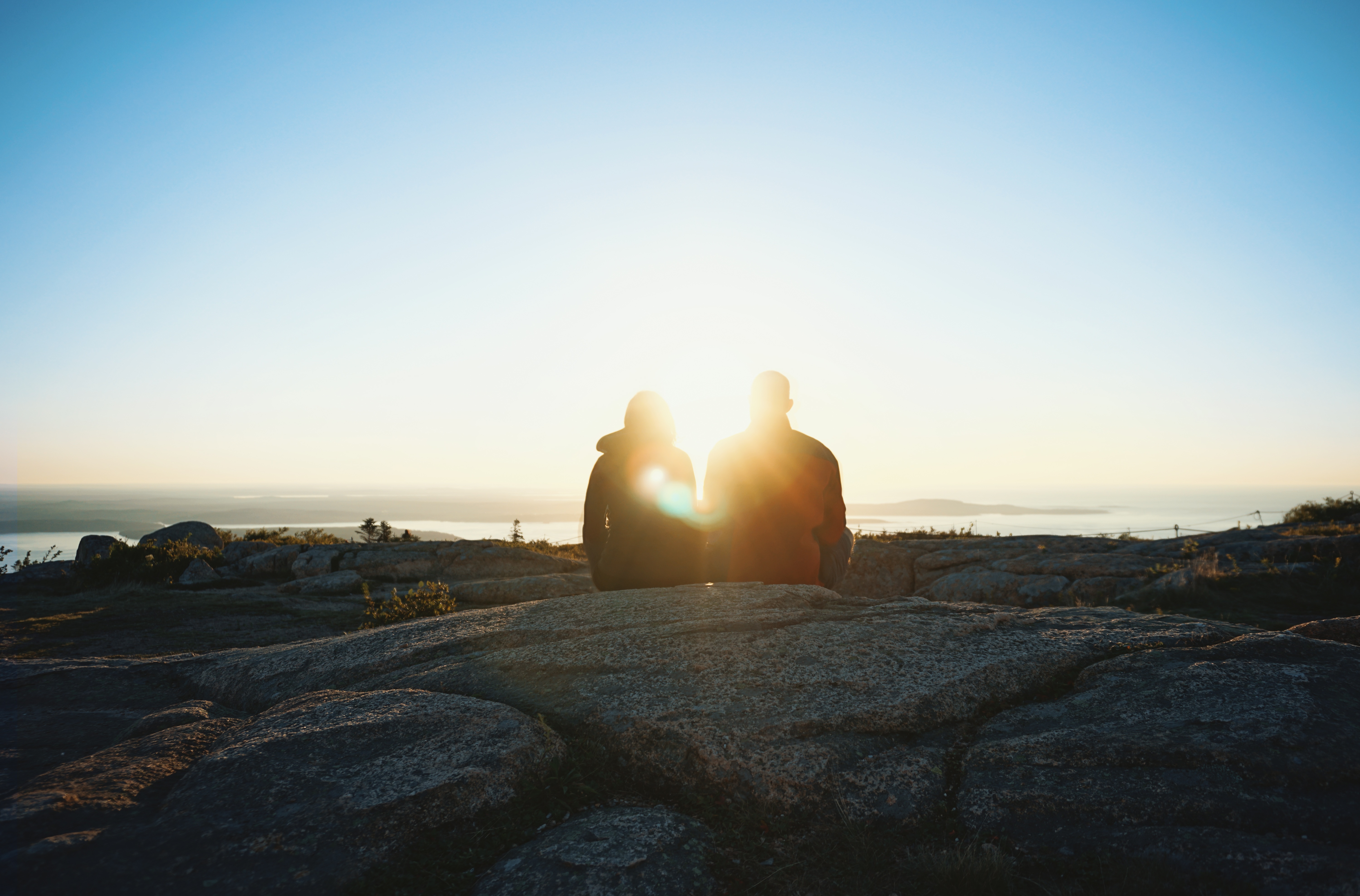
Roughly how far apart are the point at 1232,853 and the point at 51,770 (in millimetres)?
5314

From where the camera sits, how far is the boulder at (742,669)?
346cm

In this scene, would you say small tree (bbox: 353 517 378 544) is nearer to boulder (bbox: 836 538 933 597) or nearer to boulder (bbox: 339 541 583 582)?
boulder (bbox: 339 541 583 582)

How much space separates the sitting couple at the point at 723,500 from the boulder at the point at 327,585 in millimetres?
8587

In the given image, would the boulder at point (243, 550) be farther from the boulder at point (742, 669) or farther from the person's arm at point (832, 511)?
the person's arm at point (832, 511)

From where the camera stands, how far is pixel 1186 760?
3.05 metres

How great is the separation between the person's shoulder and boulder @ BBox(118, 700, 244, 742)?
5.16 m

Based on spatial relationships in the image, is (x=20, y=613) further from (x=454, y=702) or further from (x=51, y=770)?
(x=454, y=702)

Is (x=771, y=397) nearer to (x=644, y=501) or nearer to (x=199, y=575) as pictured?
(x=644, y=501)

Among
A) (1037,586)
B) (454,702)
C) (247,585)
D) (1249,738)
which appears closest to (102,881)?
(454,702)

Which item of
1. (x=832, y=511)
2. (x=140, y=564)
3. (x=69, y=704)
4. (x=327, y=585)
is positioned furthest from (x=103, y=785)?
(x=140, y=564)

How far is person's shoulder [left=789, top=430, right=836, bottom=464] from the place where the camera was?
6.80 meters

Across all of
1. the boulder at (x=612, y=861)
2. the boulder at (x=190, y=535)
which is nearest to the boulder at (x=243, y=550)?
the boulder at (x=190, y=535)

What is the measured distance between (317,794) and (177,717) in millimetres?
1906

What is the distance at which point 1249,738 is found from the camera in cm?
307
